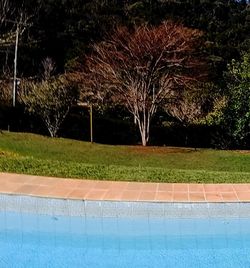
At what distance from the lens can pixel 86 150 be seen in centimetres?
1059

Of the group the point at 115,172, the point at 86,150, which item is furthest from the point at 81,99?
the point at 115,172

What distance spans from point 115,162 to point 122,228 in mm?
4297

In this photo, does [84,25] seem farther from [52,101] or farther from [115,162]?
[115,162]

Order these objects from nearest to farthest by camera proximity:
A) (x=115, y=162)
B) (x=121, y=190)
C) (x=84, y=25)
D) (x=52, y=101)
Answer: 1. (x=121, y=190)
2. (x=115, y=162)
3. (x=52, y=101)
4. (x=84, y=25)

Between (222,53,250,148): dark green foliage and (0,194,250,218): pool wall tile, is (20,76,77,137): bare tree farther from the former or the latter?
(0,194,250,218): pool wall tile

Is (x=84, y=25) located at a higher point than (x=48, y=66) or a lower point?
higher

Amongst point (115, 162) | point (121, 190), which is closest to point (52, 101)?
point (115, 162)

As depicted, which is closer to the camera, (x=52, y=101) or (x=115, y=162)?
(x=115, y=162)

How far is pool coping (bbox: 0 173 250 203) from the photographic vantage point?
521 cm

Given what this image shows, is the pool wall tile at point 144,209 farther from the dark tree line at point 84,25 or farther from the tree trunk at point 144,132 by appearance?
the dark tree line at point 84,25

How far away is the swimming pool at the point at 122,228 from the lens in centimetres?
467

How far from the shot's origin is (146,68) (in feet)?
43.4

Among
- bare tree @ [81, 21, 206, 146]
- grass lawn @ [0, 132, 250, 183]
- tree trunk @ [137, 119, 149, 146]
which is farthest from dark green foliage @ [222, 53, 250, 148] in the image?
tree trunk @ [137, 119, 149, 146]

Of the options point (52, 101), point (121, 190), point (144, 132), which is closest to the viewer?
point (121, 190)
